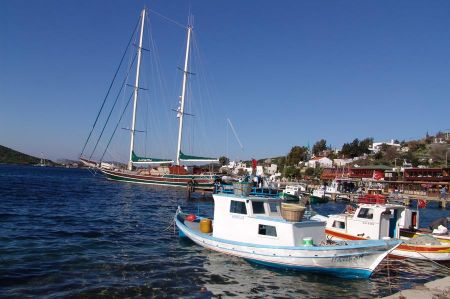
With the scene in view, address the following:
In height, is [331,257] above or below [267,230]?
below

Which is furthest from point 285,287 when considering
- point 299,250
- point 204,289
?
point 204,289

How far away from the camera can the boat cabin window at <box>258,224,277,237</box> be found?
1853 centimetres

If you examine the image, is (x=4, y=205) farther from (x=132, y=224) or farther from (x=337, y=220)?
(x=337, y=220)

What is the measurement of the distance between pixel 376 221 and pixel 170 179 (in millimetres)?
57058

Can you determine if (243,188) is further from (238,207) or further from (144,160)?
(144,160)

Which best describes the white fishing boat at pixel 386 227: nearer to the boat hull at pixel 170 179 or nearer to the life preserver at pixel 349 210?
the life preserver at pixel 349 210

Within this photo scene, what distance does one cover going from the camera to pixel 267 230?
18828mm

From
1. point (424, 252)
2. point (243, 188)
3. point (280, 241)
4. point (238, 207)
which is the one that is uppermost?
point (243, 188)

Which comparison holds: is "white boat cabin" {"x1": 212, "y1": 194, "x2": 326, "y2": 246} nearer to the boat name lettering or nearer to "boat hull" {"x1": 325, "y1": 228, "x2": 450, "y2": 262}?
the boat name lettering

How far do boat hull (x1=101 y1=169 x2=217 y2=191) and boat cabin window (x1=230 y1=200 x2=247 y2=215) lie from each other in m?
39.3

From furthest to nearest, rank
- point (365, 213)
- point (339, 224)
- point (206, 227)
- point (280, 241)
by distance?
1. point (339, 224)
2. point (365, 213)
3. point (206, 227)
4. point (280, 241)

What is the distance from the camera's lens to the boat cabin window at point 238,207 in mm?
20016

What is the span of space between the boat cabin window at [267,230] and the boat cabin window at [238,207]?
127 centimetres

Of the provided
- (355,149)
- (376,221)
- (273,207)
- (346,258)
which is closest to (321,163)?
(355,149)
